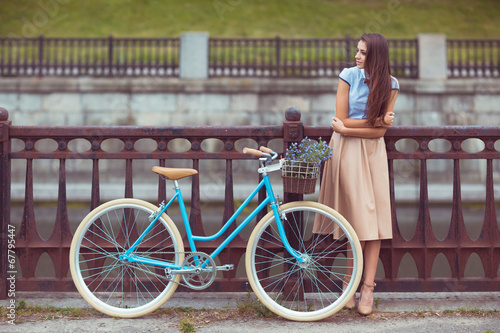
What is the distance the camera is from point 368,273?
4.09 m

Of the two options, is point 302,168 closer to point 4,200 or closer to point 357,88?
point 357,88

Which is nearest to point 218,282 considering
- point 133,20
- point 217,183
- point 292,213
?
point 292,213

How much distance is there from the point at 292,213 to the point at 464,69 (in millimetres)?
12029

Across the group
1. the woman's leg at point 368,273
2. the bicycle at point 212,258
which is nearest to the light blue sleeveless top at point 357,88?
the bicycle at point 212,258

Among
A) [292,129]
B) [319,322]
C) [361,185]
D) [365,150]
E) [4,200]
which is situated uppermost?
[292,129]

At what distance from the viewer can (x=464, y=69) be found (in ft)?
47.4

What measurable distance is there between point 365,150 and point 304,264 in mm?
945

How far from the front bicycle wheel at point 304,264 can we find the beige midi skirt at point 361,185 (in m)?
0.16

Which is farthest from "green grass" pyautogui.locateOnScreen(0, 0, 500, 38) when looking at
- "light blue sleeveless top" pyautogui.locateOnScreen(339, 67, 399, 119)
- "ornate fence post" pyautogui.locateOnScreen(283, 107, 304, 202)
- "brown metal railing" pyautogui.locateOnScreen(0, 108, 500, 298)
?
"light blue sleeveless top" pyautogui.locateOnScreen(339, 67, 399, 119)

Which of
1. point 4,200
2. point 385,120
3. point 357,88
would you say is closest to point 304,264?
point 385,120

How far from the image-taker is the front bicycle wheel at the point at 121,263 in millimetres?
3887

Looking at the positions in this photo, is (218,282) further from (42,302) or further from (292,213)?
(42,302)

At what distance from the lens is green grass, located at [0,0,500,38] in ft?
67.8

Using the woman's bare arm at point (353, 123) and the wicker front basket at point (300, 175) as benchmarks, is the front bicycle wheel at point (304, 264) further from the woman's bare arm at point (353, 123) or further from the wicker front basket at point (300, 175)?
the woman's bare arm at point (353, 123)
